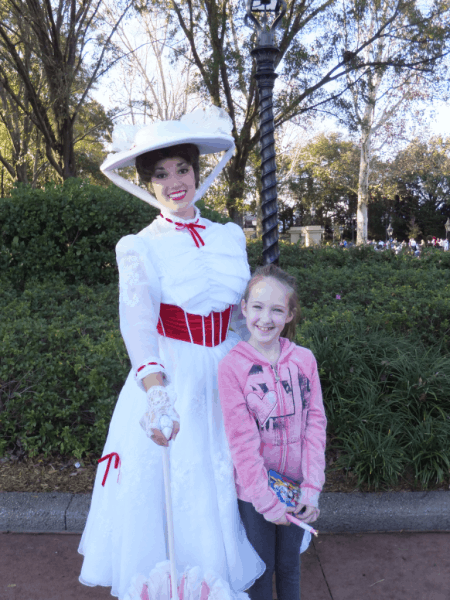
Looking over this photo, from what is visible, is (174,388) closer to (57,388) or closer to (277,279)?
(277,279)

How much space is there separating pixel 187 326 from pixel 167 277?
0.68 ft

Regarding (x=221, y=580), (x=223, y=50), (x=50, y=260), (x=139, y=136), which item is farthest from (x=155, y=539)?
(x=223, y=50)

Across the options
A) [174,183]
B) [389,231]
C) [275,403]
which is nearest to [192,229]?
[174,183]

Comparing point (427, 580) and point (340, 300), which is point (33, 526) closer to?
point (427, 580)

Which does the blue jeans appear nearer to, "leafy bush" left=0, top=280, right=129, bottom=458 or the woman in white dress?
the woman in white dress

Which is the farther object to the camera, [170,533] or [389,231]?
[389,231]

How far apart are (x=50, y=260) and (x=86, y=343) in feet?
7.96

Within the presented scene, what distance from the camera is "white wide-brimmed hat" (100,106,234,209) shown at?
194cm

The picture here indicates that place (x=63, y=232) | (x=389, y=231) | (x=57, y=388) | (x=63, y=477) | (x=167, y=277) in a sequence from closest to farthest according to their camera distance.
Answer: (x=167, y=277) < (x=63, y=477) < (x=57, y=388) < (x=63, y=232) < (x=389, y=231)

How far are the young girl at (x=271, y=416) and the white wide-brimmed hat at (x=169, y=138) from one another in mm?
566

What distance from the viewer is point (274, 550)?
1.98 meters

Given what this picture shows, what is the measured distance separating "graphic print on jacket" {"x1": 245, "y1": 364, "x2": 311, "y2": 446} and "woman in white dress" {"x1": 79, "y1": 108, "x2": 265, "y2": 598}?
0.19m

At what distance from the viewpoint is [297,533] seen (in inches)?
77.9

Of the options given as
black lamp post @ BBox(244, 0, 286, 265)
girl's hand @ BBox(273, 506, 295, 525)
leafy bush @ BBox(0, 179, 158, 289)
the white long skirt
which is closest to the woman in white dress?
the white long skirt
